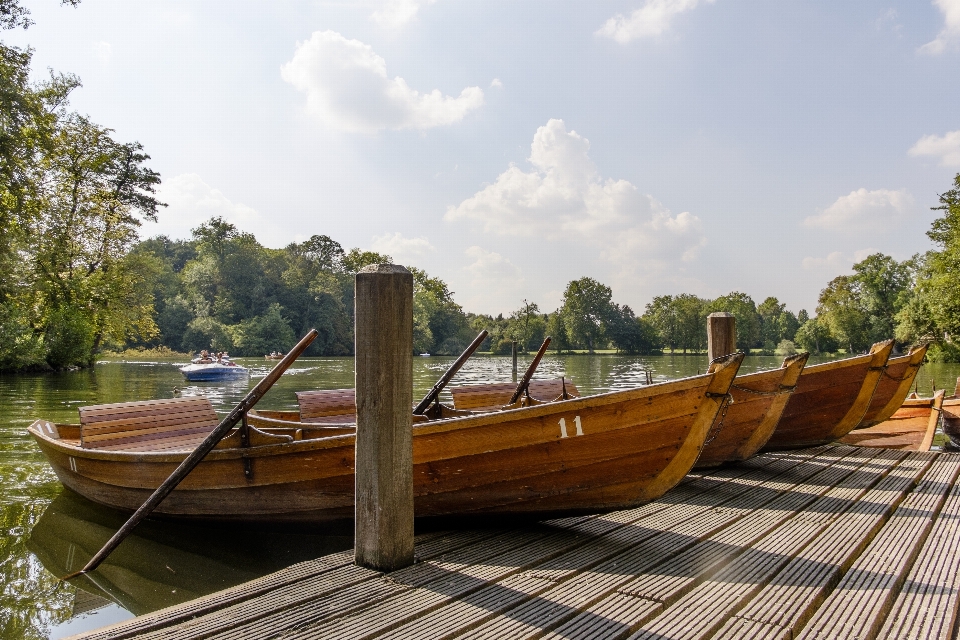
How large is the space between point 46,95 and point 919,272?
64.6 metres

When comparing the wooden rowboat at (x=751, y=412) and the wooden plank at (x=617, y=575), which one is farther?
the wooden rowboat at (x=751, y=412)

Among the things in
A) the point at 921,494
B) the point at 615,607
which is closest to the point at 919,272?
the point at 921,494

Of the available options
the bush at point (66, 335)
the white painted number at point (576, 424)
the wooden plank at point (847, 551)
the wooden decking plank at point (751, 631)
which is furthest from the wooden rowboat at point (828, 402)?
the bush at point (66, 335)

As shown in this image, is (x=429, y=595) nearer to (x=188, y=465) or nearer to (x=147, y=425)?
(x=188, y=465)

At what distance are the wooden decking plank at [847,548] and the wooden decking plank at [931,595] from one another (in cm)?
13

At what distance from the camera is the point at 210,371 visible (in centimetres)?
2909

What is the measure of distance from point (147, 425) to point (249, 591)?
14.9ft

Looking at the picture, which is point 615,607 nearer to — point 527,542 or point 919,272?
point 527,542

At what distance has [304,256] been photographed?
76.6 m

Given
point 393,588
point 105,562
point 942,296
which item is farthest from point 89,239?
point 942,296

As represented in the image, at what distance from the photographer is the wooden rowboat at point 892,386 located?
329 inches

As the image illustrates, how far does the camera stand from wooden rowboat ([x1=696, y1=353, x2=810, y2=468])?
19.7 ft

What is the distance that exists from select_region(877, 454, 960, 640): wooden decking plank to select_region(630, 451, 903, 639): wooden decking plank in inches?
22.6

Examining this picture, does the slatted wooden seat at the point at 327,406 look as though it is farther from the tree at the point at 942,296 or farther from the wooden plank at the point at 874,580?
the tree at the point at 942,296
